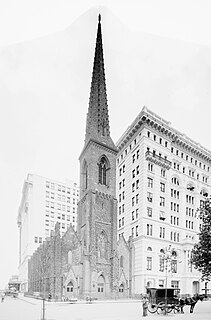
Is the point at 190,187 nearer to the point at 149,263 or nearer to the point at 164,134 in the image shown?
the point at 164,134

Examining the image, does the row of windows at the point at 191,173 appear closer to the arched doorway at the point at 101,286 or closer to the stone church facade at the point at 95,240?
the stone church facade at the point at 95,240

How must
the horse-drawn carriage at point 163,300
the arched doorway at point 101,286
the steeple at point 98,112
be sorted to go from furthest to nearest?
1. the steeple at point 98,112
2. the arched doorway at point 101,286
3. the horse-drawn carriage at point 163,300

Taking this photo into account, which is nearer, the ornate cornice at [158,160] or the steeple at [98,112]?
the steeple at [98,112]

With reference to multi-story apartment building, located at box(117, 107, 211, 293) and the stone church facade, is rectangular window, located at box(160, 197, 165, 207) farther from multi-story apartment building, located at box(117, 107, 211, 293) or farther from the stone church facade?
the stone church facade

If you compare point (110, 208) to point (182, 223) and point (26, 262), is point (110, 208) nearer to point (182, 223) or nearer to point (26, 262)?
point (182, 223)

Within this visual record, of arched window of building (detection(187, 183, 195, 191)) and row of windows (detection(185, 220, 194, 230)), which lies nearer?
row of windows (detection(185, 220, 194, 230))

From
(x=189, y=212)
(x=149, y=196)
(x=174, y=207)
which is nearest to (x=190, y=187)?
(x=189, y=212)

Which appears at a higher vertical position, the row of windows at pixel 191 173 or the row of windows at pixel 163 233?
the row of windows at pixel 191 173

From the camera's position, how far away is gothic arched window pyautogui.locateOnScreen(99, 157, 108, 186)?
51791mm

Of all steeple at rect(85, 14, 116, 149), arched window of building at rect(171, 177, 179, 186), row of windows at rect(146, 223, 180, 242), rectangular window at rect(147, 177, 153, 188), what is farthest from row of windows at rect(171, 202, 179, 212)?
steeple at rect(85, 14, 116, 149)

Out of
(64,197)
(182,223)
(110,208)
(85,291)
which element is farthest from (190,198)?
(85,291)

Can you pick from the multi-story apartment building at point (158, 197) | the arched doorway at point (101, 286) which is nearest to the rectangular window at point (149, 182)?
the multi-story apartment building at point (158, 197)

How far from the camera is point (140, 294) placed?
4991 centimetres

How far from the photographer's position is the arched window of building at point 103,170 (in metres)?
51.8
